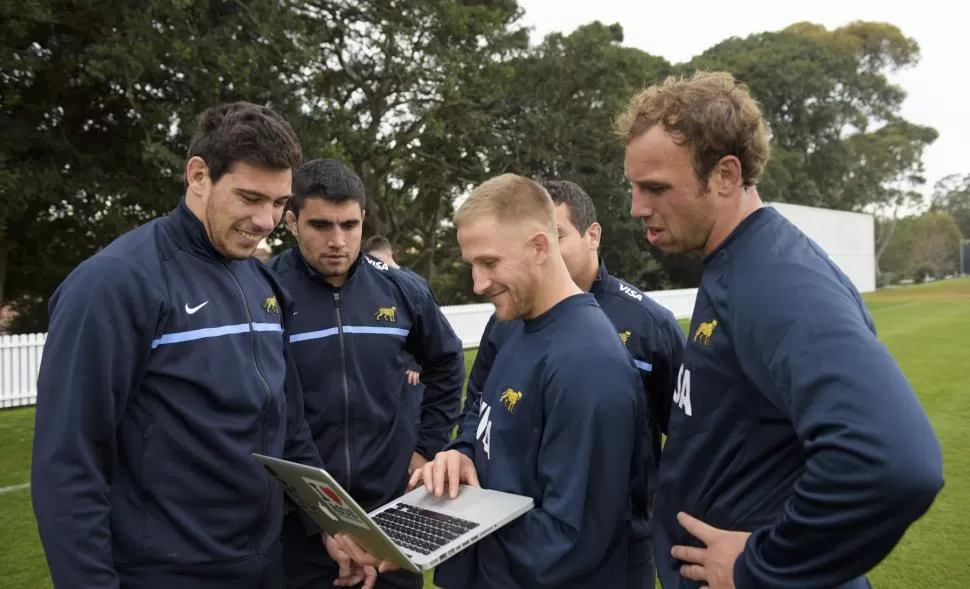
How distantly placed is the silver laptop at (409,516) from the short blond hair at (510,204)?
0.84 meters

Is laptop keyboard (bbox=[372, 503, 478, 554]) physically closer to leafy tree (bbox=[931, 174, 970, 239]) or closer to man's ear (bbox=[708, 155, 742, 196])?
man's ear (bbox=[708, 155, 742, 196])

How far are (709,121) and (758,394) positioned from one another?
69 cm

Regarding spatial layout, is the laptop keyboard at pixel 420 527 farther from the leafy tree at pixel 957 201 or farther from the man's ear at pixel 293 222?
the leafy tree at pixel 957 201

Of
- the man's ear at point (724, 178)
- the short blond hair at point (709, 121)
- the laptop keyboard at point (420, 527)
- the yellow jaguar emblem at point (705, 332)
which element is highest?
the short blond hair at point (709, 121)

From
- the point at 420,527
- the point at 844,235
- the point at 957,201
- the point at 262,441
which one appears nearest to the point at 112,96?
the point at 262,441

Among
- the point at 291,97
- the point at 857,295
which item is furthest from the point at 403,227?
the point at 857,295

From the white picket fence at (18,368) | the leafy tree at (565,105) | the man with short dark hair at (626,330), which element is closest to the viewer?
the man with short dark hair at (626,330)

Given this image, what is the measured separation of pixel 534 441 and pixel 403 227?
24.4m

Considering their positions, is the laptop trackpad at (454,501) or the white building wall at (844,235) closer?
the laptop trackpad at (454,501)

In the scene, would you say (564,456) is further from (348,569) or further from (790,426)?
(348,569)

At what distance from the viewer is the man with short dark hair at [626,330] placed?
2.86 m

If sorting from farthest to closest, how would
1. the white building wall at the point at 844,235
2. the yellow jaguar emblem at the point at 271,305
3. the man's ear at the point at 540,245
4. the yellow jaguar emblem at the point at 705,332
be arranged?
the white building wall at the point at 844,235 < the yellow jaguar emblem at the point at 271,305 < the man's ear at the point at 540,245 < the yellow jaguar emblem at the point at 705,332

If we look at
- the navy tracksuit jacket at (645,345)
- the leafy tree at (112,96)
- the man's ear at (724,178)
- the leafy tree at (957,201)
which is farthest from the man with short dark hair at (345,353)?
the leafy tree at (957,201)

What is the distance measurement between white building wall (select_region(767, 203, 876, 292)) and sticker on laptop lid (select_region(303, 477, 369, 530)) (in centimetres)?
3711
